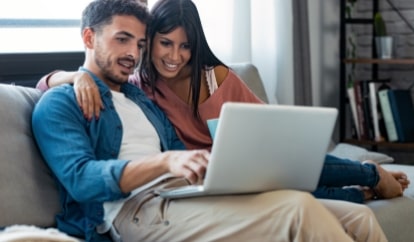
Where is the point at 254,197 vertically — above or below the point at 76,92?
below

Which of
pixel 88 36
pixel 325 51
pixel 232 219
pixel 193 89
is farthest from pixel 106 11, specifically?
pixel 325 51

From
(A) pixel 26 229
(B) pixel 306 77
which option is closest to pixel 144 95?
(A) pixel 26 229

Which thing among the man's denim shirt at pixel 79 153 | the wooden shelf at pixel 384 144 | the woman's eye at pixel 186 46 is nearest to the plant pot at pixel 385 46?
the wooden shelf at pixel 384 144

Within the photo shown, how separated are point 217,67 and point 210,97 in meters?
0.12

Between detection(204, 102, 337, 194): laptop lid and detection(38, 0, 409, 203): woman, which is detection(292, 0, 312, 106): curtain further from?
detection(204, 102, 337, 194): laptop lid

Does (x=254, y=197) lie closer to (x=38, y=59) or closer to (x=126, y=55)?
(x=126, y=55)

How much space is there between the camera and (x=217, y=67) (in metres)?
2.44

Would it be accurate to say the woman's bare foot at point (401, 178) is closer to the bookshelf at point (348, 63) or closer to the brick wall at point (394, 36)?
the bookshelf at point (348, 63)

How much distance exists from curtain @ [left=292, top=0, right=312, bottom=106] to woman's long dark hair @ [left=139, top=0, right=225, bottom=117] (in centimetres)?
126

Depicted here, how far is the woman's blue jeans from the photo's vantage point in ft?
7.33

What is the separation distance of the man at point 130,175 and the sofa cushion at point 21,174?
0.14ft

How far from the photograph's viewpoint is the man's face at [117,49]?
2076 millimetres

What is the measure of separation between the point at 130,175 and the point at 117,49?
491 mm

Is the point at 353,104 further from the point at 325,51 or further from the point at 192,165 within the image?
the point at 192,165
